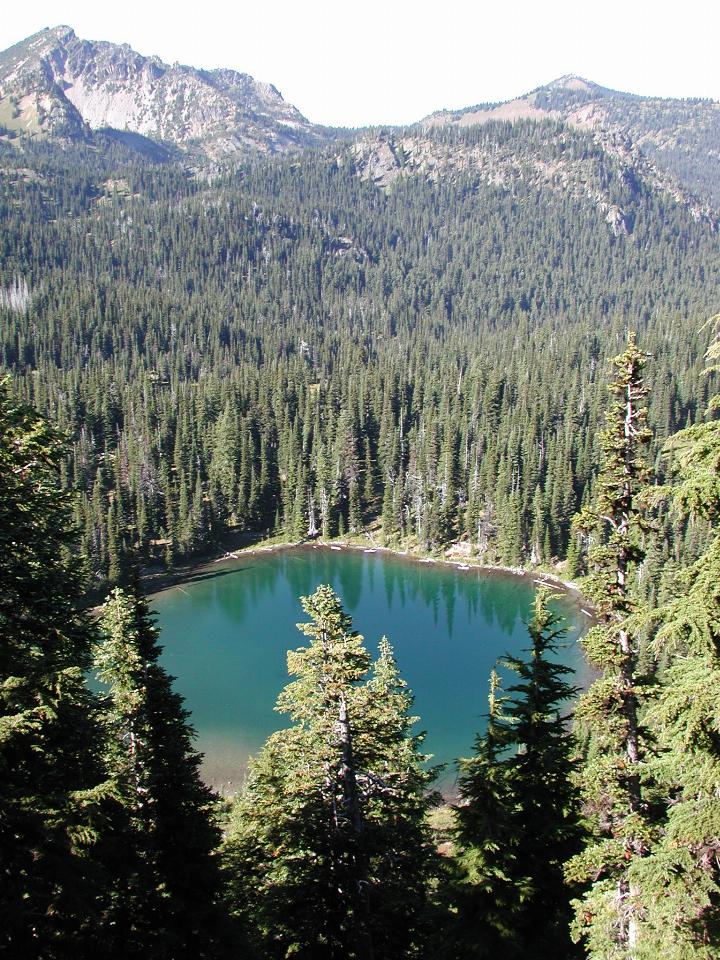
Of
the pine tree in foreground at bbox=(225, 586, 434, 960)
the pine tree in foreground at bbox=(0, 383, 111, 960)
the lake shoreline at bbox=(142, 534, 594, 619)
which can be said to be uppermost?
Answer: the pine tree in foreground at bbox=(0, 383, 111, 960)

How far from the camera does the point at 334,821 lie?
16.4 m

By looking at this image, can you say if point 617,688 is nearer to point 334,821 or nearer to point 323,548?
point 334,821

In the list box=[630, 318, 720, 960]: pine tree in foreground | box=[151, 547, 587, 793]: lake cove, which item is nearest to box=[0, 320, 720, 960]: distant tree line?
box=[630, 318, 720, 960]: pine tree in foreground

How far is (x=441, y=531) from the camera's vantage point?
108 metres

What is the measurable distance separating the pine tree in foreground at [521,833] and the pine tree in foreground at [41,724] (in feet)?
25.9

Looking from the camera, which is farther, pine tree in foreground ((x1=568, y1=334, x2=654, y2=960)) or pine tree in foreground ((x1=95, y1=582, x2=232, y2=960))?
pine tree in foreground ((x1=95, y1=582, x2=232, y2=960))

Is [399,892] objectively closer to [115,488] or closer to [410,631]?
[410,631]

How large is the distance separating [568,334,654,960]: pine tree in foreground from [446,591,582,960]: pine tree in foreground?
229 centimetres

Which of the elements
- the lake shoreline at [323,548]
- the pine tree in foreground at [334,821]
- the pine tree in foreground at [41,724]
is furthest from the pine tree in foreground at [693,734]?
the lake shoreline at [323,548]

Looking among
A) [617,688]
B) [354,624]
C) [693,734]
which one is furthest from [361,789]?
[354,624]

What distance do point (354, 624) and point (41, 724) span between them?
6962 cm

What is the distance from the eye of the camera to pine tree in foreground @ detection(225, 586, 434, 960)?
16.2m

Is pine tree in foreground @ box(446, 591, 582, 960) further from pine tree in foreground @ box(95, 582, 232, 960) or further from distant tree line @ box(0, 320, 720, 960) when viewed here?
pine tree in foreground @ box(95, 582, 232, 960)

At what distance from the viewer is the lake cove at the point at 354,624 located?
5916 cm
